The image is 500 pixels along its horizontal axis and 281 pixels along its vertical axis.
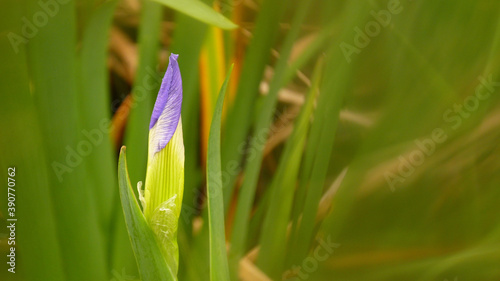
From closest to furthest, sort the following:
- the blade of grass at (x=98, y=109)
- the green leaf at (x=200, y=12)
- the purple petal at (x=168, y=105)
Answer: the purple petal at (x=168, y=105)
the green leaf at (x=200, y=12)
the blade of grass at (x=98, y=109)

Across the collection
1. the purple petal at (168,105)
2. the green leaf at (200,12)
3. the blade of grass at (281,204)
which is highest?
the green leaf at (200,12)

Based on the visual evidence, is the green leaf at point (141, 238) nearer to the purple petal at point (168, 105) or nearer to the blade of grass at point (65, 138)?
the purple petal at point (168, 105)

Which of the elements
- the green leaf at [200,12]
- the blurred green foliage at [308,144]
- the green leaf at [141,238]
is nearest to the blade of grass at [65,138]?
the blurred green foliage at [308,144]

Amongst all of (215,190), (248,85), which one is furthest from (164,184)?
(248,85)

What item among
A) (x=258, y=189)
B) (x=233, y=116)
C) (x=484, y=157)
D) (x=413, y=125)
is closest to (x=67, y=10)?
(x=233, y=116)

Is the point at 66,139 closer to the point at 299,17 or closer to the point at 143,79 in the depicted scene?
the point at 143,79

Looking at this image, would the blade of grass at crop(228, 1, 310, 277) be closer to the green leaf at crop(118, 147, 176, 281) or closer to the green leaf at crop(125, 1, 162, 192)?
the green leaf at crop(125, 1, 162, 192)
